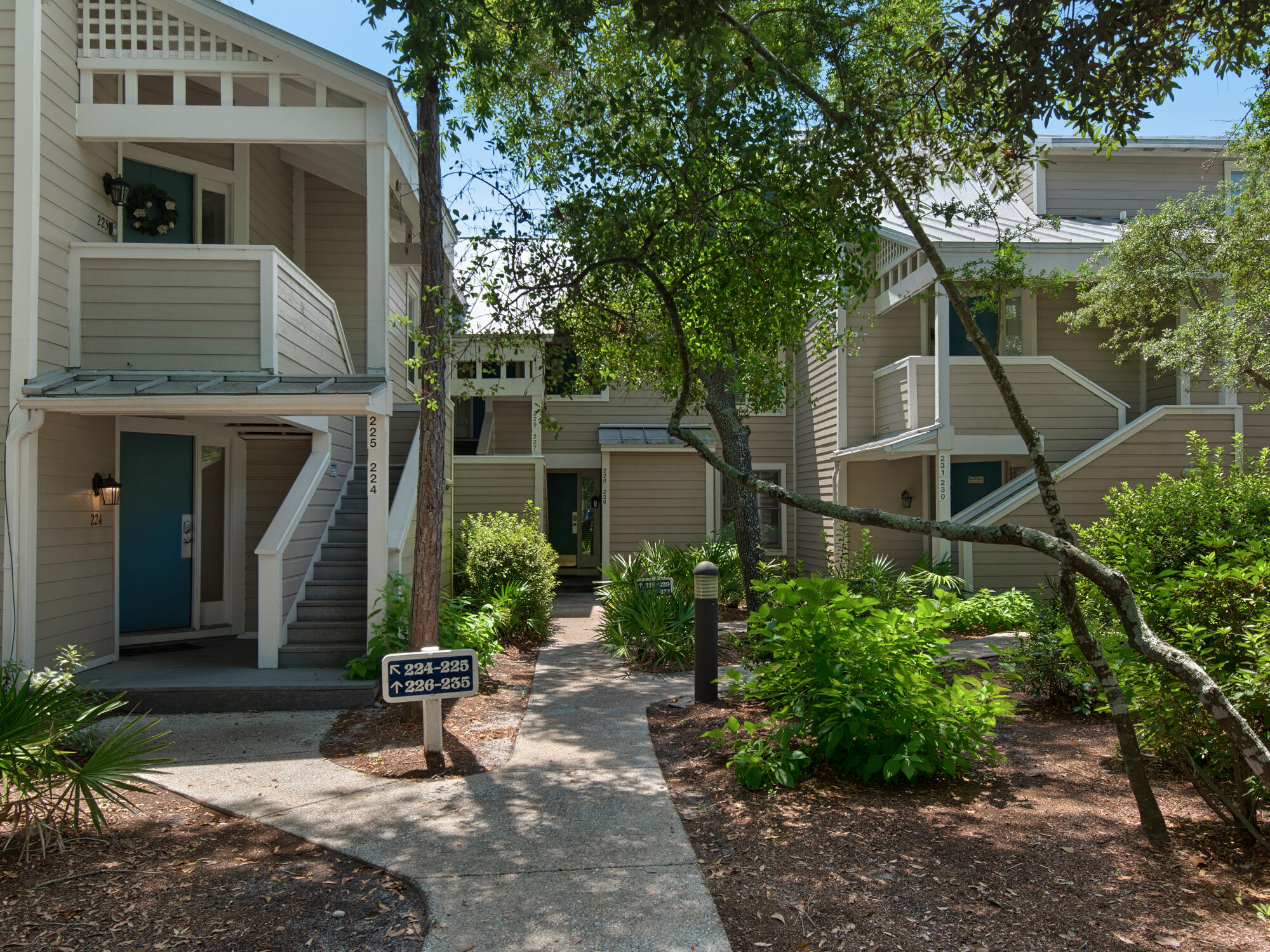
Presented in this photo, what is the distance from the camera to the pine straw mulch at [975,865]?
3412mm

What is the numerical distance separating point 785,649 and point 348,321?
943 cm

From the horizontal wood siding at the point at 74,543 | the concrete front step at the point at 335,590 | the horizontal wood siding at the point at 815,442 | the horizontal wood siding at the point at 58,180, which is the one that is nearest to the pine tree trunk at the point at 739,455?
the horizontal wood siding at the point at 815,442

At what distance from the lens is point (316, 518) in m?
9.68

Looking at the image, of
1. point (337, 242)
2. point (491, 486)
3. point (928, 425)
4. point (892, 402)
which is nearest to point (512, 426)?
point (491, 486)

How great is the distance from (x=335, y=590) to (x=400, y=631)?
1.46 meters

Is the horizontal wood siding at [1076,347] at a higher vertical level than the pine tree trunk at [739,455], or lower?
higher

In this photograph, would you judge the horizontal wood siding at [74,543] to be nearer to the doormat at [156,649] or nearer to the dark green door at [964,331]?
the doormat at [156,649]

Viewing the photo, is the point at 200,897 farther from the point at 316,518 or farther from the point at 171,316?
the point at 316,518

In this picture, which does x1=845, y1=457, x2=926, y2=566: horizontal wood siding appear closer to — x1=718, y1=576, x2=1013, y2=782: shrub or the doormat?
x1=718, y1=576, x2=1013, y2=782: shrub

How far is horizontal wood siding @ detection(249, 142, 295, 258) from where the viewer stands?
35.7 feet

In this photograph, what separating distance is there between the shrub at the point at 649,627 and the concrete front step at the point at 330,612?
2777 mm

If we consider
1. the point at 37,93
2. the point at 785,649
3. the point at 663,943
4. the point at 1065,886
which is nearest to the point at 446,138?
the point at 37,93

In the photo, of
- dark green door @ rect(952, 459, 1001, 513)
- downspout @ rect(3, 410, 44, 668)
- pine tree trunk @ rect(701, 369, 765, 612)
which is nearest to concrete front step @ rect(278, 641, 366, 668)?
downspout @ rect(3, 410, 44, 668)

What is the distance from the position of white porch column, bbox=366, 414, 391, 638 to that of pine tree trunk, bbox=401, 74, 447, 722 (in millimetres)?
889
